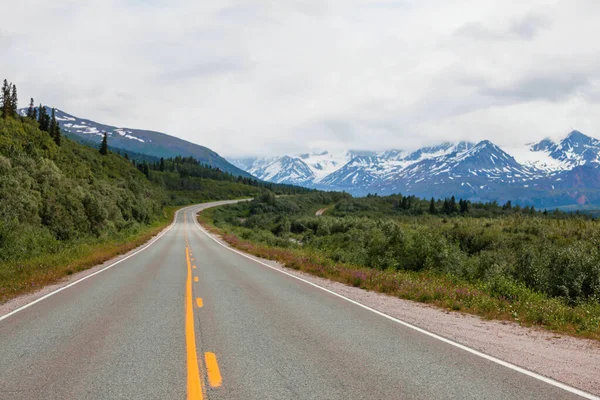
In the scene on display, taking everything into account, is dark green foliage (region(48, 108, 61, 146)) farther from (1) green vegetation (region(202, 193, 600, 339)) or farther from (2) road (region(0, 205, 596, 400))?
(2) road (region(0, 205, 596, 400))

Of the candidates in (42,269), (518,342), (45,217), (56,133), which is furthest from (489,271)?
(56,133)

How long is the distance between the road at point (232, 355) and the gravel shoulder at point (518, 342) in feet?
1.75

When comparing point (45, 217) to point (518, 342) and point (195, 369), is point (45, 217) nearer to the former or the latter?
point (195, 369)

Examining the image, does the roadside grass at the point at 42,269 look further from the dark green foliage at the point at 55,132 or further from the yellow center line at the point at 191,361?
the dark green foliage at the point at 55,132

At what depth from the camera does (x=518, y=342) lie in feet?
25.8

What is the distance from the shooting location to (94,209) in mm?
42656

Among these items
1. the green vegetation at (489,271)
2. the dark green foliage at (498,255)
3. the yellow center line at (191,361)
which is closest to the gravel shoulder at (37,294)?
the yellow center line at (191,361)

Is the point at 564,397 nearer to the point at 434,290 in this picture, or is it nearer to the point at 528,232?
the point at 434,290

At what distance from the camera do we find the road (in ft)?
17.3

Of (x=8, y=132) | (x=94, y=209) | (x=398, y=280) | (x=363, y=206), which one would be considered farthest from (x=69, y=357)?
(x=363, y=206)

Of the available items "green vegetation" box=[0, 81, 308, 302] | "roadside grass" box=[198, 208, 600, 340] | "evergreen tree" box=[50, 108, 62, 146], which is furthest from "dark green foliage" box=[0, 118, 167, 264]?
"roadside grass" box=[198, 208, 600, 340]

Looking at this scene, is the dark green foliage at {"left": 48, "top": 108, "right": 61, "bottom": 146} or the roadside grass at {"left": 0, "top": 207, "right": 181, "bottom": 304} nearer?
the roadside grass at {"left": 0, "top": 207, "right": 181, "bottom": 304}

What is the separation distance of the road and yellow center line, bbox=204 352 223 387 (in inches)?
0.6

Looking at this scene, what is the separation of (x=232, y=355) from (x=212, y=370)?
0.75 metres
